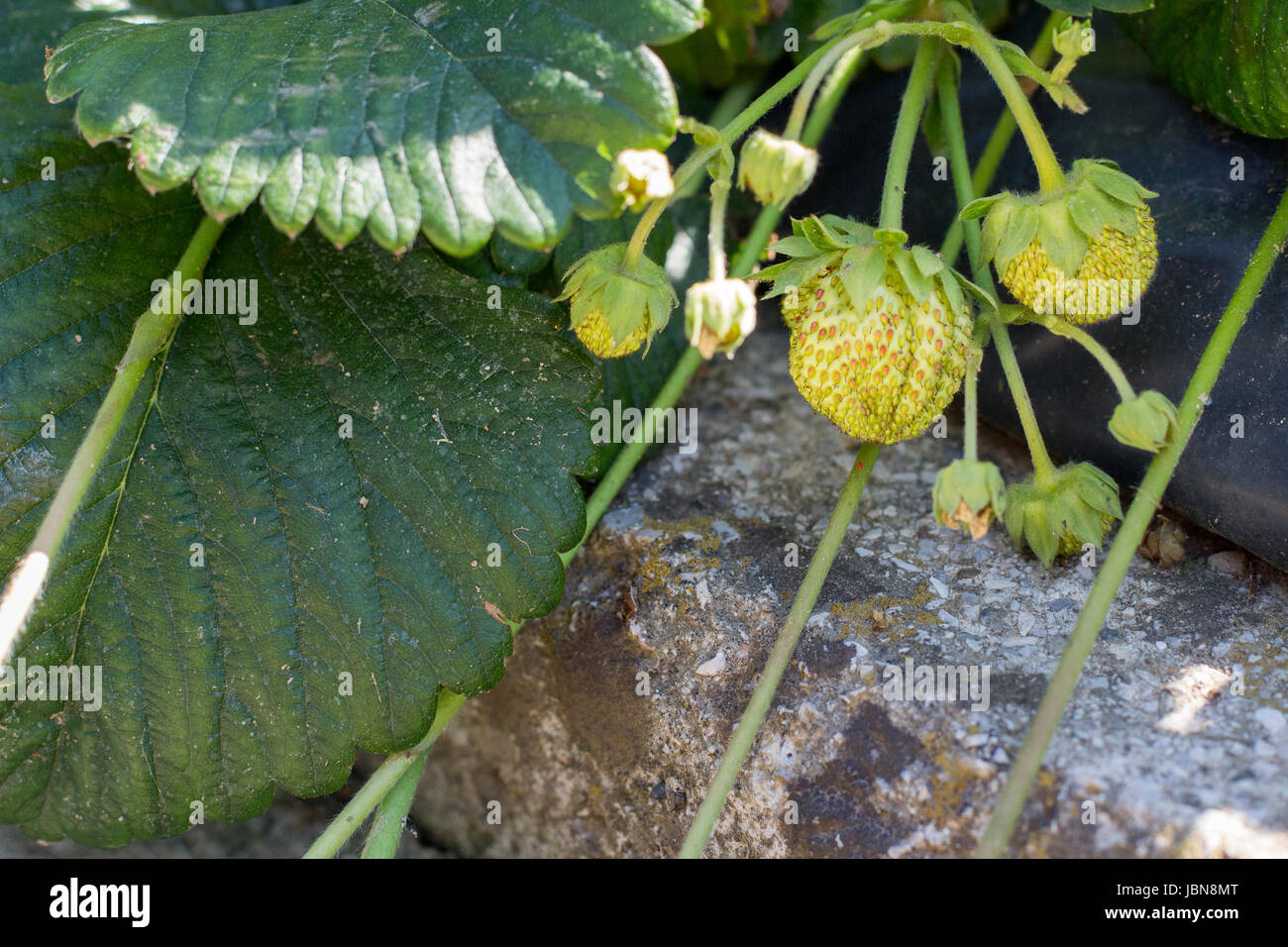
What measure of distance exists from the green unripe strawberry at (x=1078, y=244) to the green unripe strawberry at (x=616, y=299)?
0.28 metres

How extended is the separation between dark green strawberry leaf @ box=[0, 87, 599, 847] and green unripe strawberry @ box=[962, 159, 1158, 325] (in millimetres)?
400

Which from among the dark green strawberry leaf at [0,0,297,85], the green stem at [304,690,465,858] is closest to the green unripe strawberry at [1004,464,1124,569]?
the green stem at [304,690,465,858]

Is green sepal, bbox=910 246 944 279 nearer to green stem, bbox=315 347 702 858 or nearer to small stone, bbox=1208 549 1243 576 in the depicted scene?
green stem, bbox=315 347 702 858

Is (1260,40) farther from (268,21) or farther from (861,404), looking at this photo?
(268,21)

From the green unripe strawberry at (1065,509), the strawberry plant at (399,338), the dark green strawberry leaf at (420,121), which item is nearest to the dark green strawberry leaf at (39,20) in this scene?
the strawberry plant at (399,338)

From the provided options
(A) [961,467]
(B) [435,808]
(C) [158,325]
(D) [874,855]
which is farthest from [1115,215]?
(B) [435,808]

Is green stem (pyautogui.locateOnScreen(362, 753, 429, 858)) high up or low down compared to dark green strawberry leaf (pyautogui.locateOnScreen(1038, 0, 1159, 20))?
down

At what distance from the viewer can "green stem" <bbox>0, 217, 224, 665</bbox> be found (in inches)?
32.0

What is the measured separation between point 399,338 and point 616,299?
28 cm

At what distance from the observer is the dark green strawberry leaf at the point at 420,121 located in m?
0.80

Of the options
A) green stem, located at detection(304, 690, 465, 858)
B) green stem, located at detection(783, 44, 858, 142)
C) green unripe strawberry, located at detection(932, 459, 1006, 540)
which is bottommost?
green stem, located at detection(304, 690, 465, 858)

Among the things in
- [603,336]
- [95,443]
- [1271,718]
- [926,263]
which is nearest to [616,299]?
[603,336]

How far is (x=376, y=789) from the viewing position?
965 mm

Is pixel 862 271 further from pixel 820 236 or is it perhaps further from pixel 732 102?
pixel 732 102
